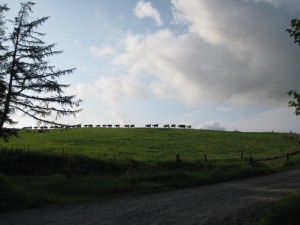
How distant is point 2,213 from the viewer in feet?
55.4

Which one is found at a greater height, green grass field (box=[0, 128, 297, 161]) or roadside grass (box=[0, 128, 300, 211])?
green grass field (box=[0, 128, 297, 161])

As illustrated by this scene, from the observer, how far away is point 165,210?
16.5 m

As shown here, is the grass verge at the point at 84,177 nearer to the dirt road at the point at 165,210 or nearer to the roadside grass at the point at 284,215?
the dirt road at the point at 165,210

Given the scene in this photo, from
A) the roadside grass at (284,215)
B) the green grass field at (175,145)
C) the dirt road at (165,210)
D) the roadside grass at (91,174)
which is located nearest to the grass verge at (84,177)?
the roadside grass at (91,174)

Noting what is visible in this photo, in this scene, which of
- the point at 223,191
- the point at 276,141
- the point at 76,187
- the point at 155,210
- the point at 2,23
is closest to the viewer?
the point at 155,210

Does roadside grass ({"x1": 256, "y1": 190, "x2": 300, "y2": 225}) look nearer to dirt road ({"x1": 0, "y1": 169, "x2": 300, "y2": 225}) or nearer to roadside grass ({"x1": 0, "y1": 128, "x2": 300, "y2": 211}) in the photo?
dirt road ({"x1": 0, "y1": 169, "x2": 300, "y2": 225})

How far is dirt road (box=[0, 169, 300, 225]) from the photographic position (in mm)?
14648

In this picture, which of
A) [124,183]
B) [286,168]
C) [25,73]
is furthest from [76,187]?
[286,168]

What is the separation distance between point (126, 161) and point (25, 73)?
11.2 metres

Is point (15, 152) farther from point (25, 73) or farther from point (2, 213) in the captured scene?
point (2, 213)

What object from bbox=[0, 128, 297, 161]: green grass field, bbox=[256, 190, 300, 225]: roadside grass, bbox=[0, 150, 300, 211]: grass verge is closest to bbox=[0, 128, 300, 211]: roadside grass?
bbox=[0, 150, 300, 211]: grass verge

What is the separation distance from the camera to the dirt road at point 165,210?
1465 centimetres

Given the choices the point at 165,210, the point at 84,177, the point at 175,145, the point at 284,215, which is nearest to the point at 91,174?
the point at 84,177

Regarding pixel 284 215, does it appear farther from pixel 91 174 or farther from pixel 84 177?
pixel 91 174
